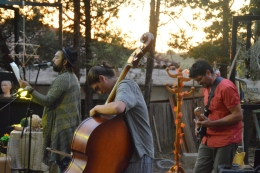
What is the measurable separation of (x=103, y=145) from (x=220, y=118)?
189cm

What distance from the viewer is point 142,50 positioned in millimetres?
4062

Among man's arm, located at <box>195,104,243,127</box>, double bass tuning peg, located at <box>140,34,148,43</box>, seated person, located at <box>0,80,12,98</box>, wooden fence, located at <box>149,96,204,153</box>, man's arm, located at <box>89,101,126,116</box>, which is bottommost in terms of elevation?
wooden fence, located at <box>149,96,204,153</box>

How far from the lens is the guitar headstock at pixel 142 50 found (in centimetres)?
400

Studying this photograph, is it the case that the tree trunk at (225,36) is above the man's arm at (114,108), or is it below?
above

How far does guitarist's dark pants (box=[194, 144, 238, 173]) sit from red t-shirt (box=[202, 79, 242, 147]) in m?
0.07

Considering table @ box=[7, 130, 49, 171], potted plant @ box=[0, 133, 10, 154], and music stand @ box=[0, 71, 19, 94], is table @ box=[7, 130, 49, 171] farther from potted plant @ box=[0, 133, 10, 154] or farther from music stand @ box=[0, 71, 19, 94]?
music stand @ box=[0, 71, 19, 94]

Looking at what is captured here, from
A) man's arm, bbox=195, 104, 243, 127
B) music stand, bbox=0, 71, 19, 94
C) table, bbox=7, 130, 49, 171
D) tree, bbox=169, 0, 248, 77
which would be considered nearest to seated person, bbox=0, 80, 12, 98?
music stand, bbox=0, 71, 19, 94

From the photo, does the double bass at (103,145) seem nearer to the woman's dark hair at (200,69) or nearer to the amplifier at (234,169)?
the amplifier at (234,169)

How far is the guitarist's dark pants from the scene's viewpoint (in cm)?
520

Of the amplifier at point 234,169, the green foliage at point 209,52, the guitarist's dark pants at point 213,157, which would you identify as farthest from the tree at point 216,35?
the amplifier at point 234,169

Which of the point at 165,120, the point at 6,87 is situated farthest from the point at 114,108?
the point at 165,120

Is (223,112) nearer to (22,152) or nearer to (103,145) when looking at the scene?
(103,145)

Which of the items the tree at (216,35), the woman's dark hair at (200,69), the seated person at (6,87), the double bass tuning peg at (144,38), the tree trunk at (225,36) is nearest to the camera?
the double bass tuning peg at (144,38)

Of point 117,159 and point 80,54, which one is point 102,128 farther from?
point 80,54
